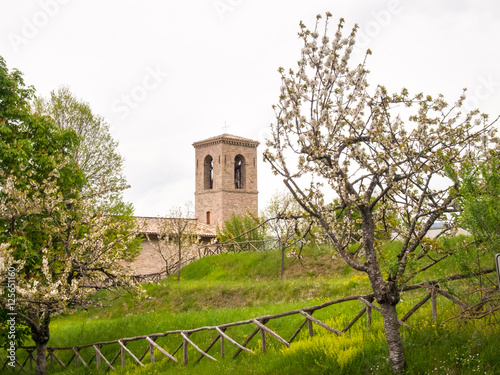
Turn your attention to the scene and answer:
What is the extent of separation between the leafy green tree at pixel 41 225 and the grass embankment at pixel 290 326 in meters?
2.80

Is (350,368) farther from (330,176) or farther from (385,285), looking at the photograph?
(330,176)

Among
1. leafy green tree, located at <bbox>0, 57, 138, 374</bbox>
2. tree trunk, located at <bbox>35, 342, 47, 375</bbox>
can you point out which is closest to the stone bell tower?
leafy green tree, located at <bbox>0, 57, 138, 374</bbox>

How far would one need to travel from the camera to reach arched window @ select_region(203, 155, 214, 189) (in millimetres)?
57625

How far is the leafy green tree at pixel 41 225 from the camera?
12.3 meters

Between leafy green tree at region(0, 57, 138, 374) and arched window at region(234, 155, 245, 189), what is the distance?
42.2 meters

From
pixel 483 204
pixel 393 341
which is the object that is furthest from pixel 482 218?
pixel 393 341

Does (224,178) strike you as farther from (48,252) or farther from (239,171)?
(48,252)

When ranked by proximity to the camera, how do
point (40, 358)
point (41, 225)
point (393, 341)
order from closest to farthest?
point (393, 341) < point (41, 225) < point (40, 358)

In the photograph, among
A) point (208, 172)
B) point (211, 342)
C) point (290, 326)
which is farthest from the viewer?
point (208, 172)

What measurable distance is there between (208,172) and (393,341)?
51259 millimetres

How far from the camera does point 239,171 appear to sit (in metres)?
58.6

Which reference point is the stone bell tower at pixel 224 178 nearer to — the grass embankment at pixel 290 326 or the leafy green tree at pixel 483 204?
the grass embankment at pixel 290 326

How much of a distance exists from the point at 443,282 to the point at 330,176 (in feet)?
7.87

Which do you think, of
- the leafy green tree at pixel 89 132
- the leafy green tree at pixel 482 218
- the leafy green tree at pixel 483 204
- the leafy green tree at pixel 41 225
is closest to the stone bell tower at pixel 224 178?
the leafy green tree at pixel 89 132
